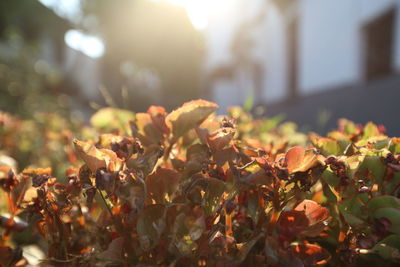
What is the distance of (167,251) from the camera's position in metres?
0.67

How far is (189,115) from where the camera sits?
0.79 m

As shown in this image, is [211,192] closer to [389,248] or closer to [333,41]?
[389,248]

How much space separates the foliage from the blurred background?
462mm

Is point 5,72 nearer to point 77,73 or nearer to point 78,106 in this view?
point 78,106

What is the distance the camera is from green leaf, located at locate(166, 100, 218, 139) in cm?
78

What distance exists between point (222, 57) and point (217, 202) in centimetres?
1803

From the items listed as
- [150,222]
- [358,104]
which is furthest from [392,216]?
[358,104]

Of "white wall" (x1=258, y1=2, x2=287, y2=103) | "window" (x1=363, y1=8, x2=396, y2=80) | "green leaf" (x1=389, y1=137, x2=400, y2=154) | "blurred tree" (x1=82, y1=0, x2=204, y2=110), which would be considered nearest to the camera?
"green leaf" (x1=389, y1=137, x2=400, y2=154)

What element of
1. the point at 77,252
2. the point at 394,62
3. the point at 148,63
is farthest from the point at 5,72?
the point at 148,63

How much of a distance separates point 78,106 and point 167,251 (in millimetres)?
23313

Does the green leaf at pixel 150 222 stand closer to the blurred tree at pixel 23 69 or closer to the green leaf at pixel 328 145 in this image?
the green leaf at pixel 328 145

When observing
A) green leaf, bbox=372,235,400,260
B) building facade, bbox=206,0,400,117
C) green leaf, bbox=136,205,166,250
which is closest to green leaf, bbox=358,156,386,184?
green leaf, bbox=372,235,400,260

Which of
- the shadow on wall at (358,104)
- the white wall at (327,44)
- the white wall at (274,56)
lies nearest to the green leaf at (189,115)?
the shadow on wall at (358,104)

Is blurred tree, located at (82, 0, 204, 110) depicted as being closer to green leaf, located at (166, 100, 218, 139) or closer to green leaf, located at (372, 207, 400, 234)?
green leaf, located at (166, 100, 218, 139)
